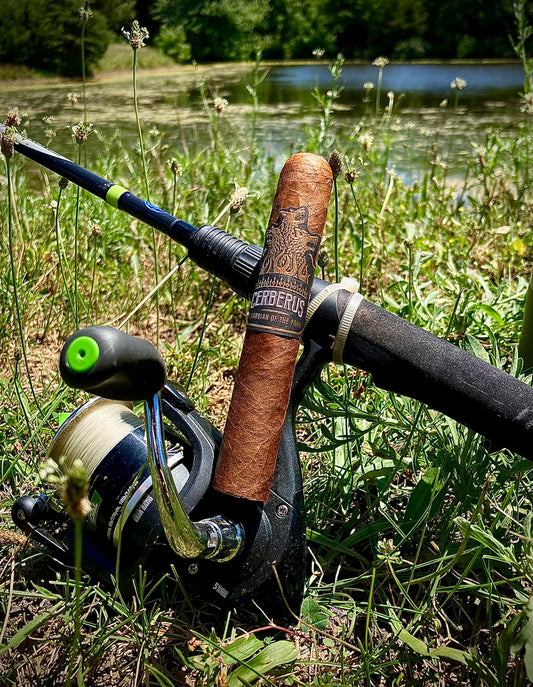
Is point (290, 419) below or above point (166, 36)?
below

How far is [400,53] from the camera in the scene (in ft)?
87.6

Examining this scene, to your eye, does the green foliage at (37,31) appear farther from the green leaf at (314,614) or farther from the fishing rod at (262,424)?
the green leaf at (314,614)

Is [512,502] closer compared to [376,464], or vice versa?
[512,502]

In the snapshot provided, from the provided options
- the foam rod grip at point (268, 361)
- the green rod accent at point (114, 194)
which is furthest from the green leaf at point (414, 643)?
the green rod accent at point (114, 194)

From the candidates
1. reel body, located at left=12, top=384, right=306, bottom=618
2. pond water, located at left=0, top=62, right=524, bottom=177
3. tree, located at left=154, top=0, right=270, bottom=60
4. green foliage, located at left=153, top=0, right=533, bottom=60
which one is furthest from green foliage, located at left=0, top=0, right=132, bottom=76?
reel body, located at left=12, top=384, right=306, bottom=618

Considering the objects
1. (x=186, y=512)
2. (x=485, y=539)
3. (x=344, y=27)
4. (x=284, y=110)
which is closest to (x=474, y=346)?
(x=485, y=539)

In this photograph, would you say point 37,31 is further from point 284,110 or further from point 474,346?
point 474,346

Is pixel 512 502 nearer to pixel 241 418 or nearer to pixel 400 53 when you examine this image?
pixel 241 418

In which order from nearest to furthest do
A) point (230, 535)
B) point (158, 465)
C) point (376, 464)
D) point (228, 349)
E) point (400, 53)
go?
1. point (158, 465)
2. point (230, 535)
3. point (376, 464)
4. point (228, 349)
5. point (400, 53)

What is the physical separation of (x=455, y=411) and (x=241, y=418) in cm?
37

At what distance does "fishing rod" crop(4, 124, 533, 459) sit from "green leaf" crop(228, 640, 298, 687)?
48 centimetres

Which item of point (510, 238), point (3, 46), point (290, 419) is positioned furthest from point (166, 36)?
point (290, 419)

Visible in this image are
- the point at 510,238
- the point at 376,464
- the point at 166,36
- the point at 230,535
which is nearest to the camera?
the point at 230,535

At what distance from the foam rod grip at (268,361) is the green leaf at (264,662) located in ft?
0.80
